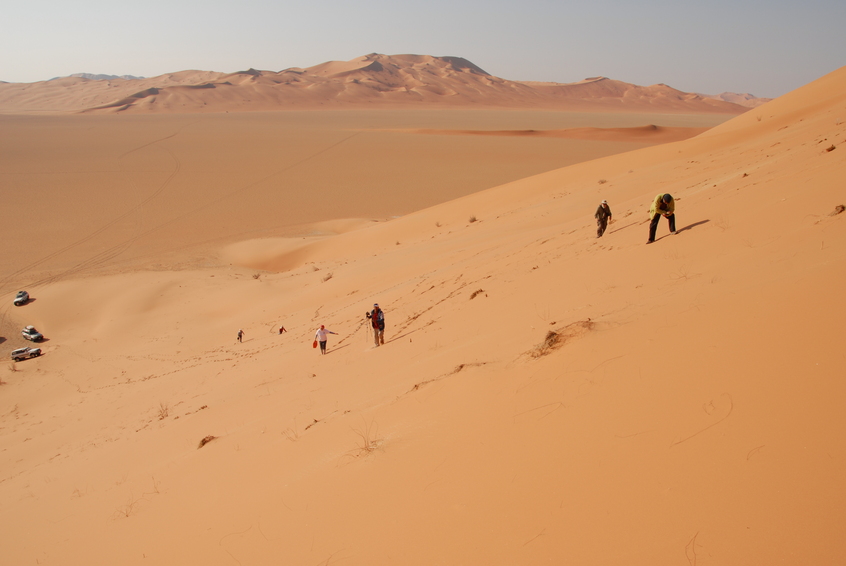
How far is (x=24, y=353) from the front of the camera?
50.8 feet

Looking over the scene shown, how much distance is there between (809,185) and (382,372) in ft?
20.6

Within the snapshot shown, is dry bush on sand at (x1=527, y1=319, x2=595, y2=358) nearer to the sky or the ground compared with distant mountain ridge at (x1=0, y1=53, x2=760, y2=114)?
nearer to the ground

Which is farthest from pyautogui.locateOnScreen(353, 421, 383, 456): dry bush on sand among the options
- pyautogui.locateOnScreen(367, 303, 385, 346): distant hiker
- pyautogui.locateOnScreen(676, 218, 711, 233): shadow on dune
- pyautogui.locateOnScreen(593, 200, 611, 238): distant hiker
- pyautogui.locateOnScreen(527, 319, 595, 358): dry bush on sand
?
pyautogui.locateOnScreen(593, 200, 611, 238): distant hiker

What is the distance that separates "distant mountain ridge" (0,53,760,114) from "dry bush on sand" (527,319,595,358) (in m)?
116

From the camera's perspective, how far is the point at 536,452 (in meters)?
3.55

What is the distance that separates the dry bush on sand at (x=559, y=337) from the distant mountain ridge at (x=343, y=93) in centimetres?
11600

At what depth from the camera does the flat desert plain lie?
9.68 feet

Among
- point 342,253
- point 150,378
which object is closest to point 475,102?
point 342,253

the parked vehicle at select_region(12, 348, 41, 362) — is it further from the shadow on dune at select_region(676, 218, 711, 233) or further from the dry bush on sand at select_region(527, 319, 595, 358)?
the shadow on dune at select_region(676, 218, 711, 233)

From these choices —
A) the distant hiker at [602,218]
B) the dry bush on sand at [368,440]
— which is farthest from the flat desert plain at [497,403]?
the distant hiker at [602,218]

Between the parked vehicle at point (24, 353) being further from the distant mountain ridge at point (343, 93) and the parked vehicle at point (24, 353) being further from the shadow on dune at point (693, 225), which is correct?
the distant mountain ridge at point (343, 93)

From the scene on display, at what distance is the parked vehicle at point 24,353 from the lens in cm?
1534

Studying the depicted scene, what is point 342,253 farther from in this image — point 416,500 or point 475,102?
point 475,102

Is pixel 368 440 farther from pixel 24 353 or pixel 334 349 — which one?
pixel 24 353
